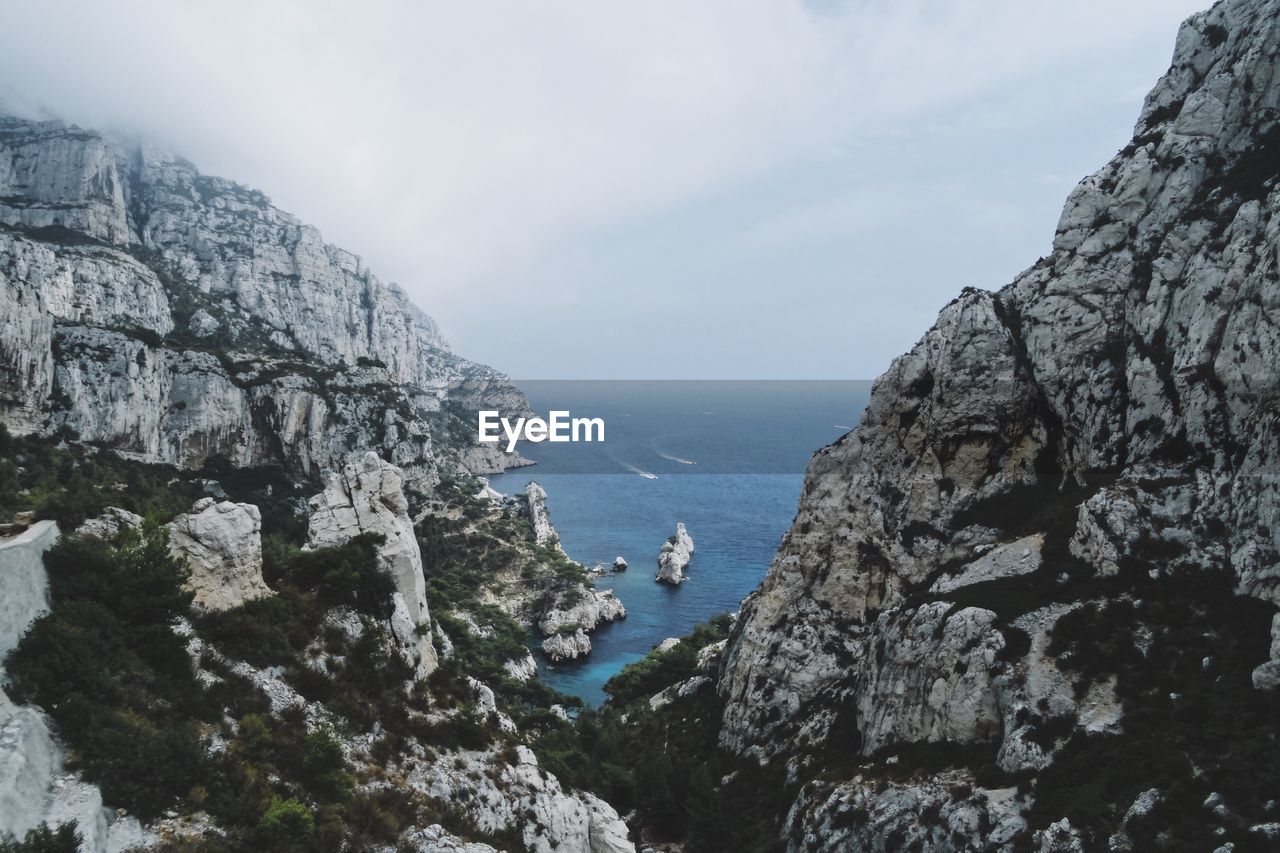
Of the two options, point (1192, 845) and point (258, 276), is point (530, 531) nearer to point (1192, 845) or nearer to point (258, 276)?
point (258, 276)

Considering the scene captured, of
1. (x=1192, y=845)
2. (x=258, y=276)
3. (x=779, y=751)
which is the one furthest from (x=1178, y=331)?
(x=258, y=276)

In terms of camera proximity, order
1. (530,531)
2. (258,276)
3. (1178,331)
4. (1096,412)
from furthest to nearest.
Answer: (258,276)
(530,531)
(1096,412)
(1178,331)

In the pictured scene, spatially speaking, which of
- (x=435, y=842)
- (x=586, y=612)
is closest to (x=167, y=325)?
(x=586, y=612)

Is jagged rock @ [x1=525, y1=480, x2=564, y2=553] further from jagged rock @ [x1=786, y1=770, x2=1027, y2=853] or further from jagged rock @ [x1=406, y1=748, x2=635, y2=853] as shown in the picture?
jagged rock @ [x1=406, y1=748, x2=635, y2=853]

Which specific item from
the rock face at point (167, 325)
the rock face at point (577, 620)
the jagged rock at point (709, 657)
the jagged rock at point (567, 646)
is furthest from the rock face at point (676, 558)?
the rock face at point (167, 325)

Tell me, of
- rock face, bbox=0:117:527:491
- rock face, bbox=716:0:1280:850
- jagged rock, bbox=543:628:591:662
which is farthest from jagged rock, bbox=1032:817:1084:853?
rock face, bbox=0:117:527:491

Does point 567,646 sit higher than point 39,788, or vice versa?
point 39,788

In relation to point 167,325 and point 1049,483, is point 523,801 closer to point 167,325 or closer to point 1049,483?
point 1049,483
